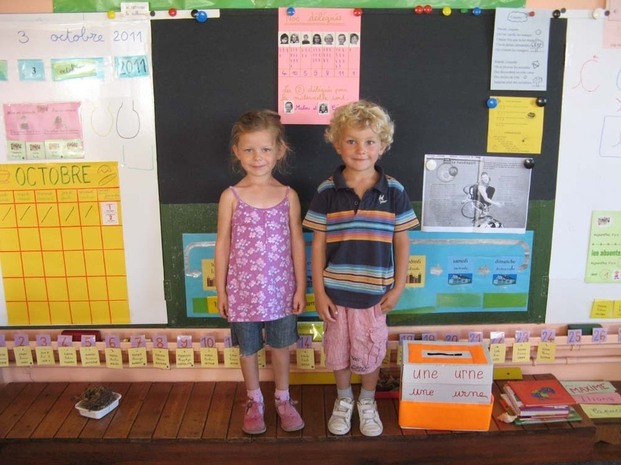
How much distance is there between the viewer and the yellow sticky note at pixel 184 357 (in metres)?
2.08

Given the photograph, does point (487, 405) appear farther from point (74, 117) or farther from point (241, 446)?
point (74, 117)

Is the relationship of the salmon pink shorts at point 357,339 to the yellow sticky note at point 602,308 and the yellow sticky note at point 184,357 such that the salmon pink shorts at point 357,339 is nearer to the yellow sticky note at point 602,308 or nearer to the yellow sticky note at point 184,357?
the yellow sticky note at point 184,357

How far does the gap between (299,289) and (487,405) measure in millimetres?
782

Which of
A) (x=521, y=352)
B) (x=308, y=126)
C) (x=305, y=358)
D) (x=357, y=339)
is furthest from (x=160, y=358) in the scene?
(x=521, y=352)

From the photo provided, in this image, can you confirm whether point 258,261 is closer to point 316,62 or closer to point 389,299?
point 389,299

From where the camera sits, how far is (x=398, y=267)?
1.80 metres

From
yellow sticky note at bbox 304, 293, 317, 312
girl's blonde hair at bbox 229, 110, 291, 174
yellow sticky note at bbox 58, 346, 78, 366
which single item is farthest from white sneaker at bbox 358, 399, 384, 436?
yellow sticky note at bbox 58, 346, 78, 366

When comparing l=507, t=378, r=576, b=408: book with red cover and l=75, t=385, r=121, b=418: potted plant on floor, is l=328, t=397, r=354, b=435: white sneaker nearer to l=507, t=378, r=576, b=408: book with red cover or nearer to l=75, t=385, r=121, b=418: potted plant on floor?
l=507, t=378, r=576, b=408: book with red cover

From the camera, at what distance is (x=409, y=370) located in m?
1.84

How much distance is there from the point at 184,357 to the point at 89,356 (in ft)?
1.26

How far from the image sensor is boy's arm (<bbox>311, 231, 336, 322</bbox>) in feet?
5.90

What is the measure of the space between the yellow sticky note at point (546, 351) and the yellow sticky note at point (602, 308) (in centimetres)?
22

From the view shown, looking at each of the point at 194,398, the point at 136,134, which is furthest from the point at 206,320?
the point at 136,134

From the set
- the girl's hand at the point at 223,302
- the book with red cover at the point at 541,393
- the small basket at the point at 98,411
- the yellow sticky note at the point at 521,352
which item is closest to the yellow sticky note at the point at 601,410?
the book with red cover at the point at 541,393
